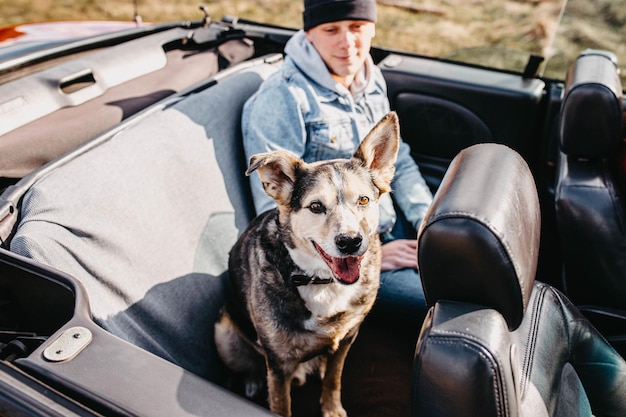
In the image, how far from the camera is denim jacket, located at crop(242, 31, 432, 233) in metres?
2.52

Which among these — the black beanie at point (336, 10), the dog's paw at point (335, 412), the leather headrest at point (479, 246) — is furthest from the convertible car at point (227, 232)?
the black beanie at point (336, 10)

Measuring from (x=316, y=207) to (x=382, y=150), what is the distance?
0.43 metres

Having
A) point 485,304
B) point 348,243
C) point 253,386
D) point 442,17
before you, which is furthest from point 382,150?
point 442,17

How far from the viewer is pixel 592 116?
235 centimetres

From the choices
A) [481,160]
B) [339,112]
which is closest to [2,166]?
[339,112]

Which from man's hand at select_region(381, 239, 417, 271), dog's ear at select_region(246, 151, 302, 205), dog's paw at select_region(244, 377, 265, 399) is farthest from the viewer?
man's hand at select_region(381, 239, 417, 271)

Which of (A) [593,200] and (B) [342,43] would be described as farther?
(B) [342,43]

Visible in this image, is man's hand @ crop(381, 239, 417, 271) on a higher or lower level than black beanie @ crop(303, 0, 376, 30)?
lower

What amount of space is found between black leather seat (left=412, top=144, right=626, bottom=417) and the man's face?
119cm

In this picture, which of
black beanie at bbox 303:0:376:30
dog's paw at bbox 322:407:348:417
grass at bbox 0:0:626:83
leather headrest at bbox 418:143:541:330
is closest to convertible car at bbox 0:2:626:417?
leather headrest at bbox 418:143:541:330

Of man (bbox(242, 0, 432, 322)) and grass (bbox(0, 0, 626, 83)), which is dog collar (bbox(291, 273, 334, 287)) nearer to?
man (bbox(242, 0, 432, 322))

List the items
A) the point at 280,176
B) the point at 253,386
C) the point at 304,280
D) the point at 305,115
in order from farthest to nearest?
the point at 305,115 → the point at 253,386 → the point at 280,176 → the point at 304,280

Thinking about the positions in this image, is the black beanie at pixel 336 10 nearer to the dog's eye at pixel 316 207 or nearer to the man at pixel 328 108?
the man at pixel 328 108

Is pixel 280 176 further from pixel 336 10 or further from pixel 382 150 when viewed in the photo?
pixel 336 10
